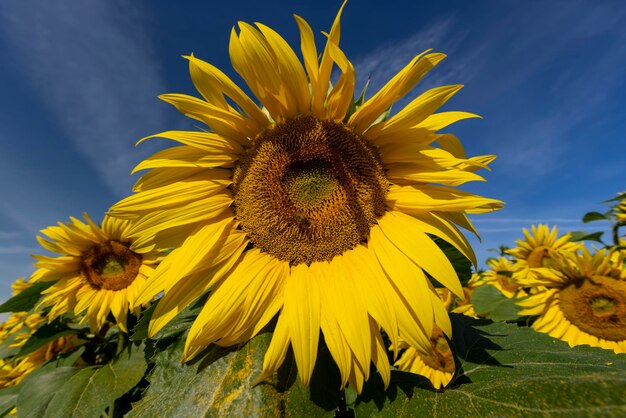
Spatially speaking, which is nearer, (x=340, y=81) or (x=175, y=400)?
(x=175, y=400)

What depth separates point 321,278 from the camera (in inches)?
75.6

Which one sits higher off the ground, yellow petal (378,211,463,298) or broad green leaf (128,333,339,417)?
yellow petal (378,211,463,298)

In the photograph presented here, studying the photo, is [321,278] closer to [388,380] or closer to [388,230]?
[388,230]

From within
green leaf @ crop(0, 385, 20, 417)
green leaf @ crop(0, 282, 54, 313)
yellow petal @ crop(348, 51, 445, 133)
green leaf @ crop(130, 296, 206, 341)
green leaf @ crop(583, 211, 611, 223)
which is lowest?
green leaf @ crop(0, 385, 20, 417)

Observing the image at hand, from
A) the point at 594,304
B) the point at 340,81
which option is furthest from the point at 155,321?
the point at 594,304

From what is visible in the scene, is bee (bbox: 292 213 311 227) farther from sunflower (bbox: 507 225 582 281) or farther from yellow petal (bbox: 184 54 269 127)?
sunflower (bbox: 507 225 582 281)

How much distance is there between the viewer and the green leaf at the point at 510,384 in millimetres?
1007

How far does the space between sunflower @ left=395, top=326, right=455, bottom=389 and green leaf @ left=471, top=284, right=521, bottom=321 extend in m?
0.70

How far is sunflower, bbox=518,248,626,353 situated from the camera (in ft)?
14.7

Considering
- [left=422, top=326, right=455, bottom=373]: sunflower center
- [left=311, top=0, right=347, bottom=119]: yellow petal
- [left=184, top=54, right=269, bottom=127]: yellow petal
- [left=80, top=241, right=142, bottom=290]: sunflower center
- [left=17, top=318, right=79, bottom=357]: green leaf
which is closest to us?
[left=311, top=0, right=347, bottom=119]: yellow petal

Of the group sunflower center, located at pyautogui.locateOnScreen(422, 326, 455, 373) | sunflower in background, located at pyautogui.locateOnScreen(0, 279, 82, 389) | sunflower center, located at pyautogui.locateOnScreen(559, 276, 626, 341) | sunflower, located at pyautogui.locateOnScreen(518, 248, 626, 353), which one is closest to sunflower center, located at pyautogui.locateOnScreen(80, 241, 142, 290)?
sunflower in background, located at pyautogui.locateOnScreen(0, 279, 82, 389)

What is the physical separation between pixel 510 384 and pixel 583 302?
14.5 ft

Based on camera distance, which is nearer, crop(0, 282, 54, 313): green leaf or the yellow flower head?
crop(0, 282, 54, 313): green leaf

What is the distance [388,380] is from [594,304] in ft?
14.6
